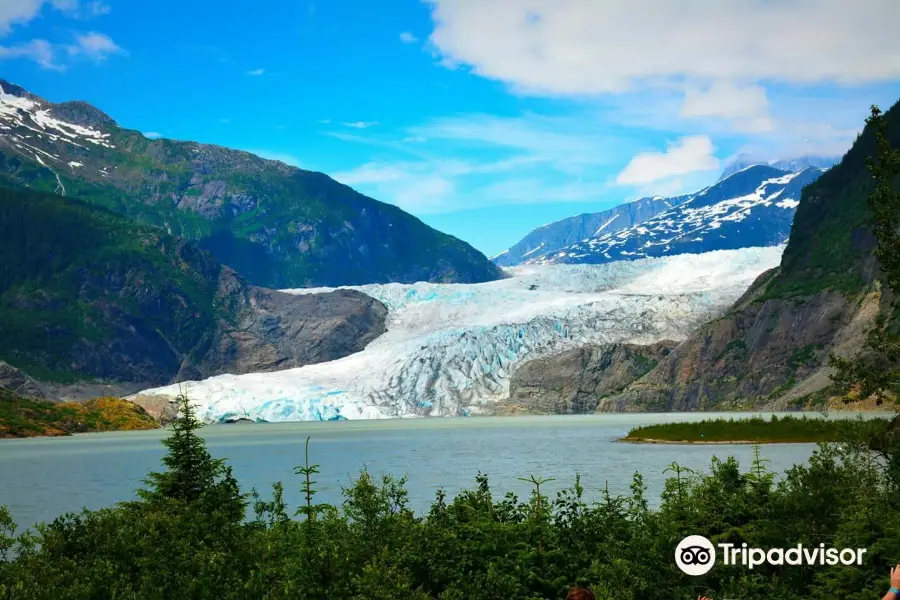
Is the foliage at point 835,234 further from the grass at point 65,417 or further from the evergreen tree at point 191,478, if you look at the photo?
the evergreen tree at point 191,478

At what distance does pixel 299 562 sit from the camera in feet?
55.8

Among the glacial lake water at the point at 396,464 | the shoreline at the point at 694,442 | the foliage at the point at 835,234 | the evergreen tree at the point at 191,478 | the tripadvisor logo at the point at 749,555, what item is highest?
the foliage at the point at 835,234

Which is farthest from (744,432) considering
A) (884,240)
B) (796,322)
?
(796,322)

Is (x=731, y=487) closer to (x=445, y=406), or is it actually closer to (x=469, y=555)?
(x=469, y=555)

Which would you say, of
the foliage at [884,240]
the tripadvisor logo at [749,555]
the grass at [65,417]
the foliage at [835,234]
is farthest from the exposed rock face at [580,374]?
the tripadvisor logo at [749,555]

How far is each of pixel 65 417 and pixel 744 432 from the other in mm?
115604

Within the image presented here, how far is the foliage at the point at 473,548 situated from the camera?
1562cm

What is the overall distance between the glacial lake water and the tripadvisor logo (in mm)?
17770

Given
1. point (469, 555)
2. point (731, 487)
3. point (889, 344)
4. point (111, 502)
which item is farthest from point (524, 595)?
point (111, 502)

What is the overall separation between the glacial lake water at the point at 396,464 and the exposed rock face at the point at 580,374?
82.1 m

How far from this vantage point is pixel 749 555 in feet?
56.1

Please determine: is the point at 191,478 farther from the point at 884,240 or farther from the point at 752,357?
the point at 752,357

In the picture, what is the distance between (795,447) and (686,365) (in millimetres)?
116883

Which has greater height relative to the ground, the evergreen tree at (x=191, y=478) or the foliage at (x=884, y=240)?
the foliage at (x=884, y=240)
